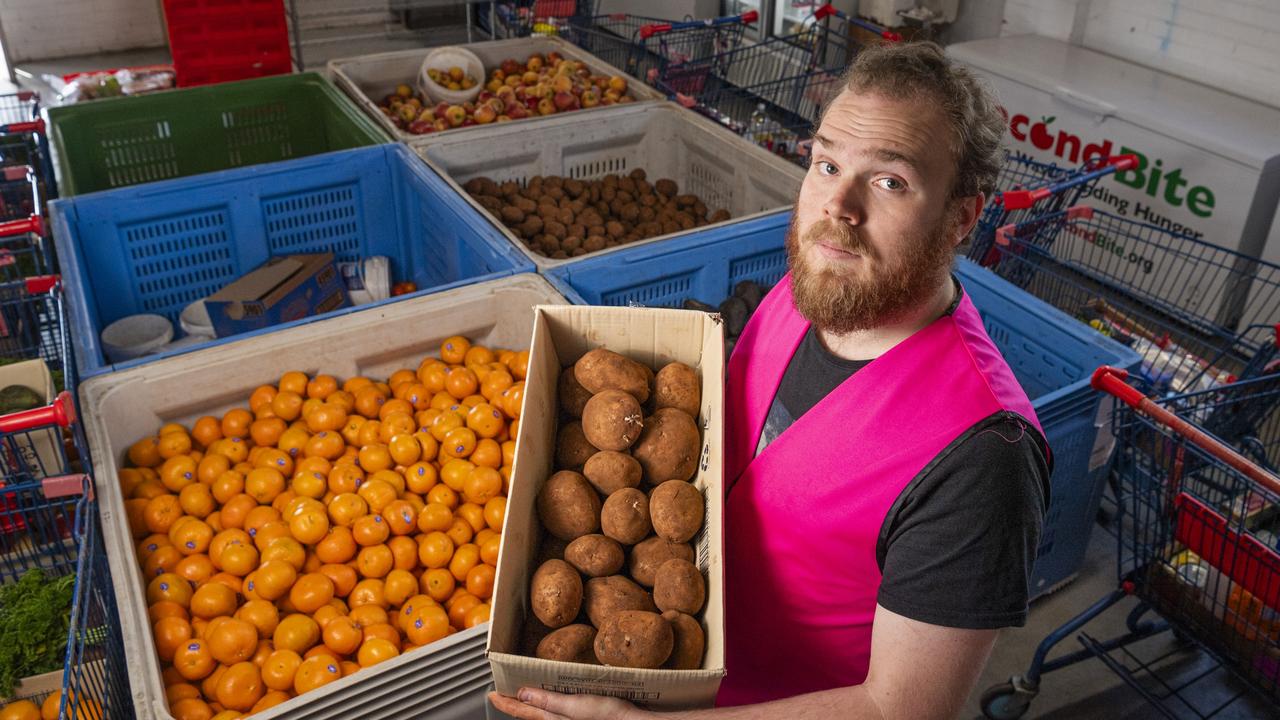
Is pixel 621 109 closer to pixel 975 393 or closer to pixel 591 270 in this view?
pixel 591 270

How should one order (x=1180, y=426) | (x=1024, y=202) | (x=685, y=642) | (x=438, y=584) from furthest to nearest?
(x=1024, y=202) < (x=438, y=584) < (x=1180, y=426) < (x=685, y=642)

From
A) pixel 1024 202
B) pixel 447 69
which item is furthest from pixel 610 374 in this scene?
pixel 447 69

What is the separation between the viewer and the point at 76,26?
942 cm

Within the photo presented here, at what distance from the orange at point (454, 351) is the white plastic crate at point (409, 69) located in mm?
1502

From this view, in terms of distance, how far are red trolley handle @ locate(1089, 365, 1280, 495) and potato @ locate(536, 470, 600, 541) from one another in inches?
60.6

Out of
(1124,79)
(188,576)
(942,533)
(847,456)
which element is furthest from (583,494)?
(1124,79)

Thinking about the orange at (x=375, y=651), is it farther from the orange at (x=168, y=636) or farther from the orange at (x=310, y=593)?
the orange at (x=168, y=636)

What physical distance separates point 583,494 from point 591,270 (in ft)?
5.06

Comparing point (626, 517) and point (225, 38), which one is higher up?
point (225, 38)

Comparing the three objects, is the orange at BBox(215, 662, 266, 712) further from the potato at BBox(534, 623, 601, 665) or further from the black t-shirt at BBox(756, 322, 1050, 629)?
the black t-shirt at BBox(756, 322, 1050, 629)

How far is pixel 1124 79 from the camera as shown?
5.71 m

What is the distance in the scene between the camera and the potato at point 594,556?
158cm

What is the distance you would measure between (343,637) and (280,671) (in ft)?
0.52

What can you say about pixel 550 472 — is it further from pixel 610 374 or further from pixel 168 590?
pixel 168 590
